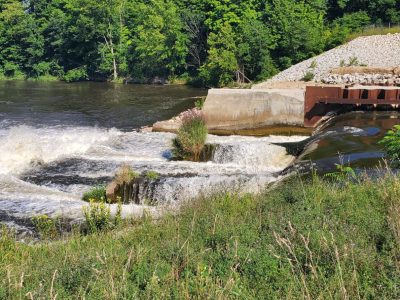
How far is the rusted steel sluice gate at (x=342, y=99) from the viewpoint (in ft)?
60.5

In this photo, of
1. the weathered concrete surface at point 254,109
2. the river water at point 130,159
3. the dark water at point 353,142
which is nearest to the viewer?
the river water at point 130,159

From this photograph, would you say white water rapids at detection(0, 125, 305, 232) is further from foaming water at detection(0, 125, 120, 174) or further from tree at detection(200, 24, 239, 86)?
tree at detection(200, 24, 239, 86)

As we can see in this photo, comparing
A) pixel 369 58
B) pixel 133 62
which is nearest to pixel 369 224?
pixel 369 58

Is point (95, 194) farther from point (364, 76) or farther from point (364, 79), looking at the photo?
point (364, 76)

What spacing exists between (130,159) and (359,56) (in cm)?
1855

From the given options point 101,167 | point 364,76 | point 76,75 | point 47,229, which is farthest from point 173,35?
point 47,229

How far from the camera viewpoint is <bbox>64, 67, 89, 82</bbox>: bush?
Answer: 52938 millimetres

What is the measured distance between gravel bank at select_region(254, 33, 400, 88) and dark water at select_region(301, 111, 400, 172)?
8.21m

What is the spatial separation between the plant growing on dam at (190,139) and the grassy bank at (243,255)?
7.60 metres

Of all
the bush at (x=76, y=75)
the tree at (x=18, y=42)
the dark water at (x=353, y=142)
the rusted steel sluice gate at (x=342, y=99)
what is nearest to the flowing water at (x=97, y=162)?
the dark water at (x=353, y=142)

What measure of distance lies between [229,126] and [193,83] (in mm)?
23170

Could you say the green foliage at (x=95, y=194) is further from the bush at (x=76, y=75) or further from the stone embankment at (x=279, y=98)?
the bush at (x=76, y=75)

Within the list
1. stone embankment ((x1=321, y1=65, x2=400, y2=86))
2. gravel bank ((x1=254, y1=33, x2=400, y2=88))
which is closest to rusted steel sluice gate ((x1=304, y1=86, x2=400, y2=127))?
stone embankment ((x1=321, y1=65, x2=400, y2=86))

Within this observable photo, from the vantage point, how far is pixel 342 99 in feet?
62.8
